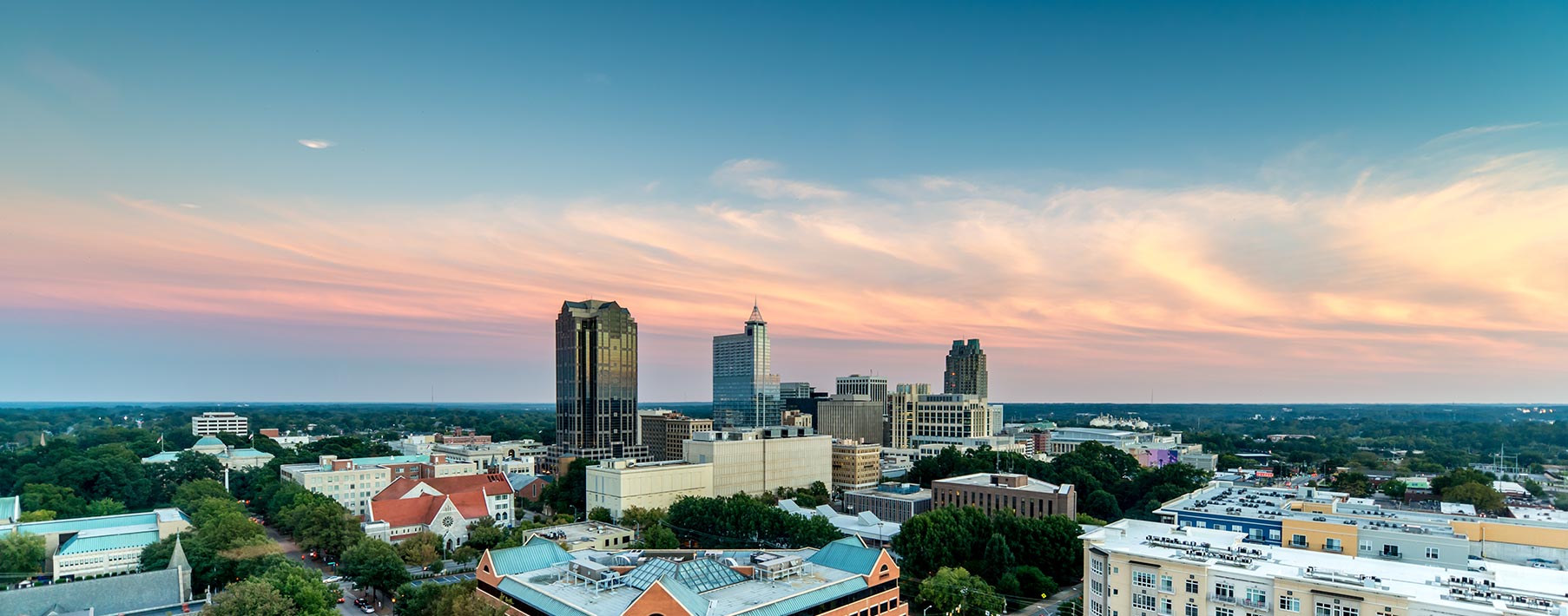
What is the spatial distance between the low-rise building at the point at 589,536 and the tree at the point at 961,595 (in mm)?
25151

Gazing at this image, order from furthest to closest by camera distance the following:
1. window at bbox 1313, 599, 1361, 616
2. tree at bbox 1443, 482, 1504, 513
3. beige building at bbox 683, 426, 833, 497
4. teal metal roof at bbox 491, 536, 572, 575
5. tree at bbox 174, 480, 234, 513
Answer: beige building at bbox 683, 426, 833, 497 → tree at bbox 174, 480, 234, 513 → tree at bbox 1443, 482, 1504, 513 → teal metal roof at bbox 491, 536, 572, 575 → window at bbox 1313, 599, 1361, 616

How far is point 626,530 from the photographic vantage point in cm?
6900

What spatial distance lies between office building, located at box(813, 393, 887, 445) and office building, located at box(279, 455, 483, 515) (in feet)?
237

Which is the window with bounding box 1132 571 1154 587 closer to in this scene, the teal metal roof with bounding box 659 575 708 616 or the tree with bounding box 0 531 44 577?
the teal metal roof with bounding box 659 575 708 616

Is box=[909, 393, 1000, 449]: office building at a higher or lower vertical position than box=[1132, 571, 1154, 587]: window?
lower

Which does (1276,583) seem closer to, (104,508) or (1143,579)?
(1143,579)

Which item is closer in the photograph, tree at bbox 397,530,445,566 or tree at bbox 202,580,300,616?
tree at bbox 202,580,300,616

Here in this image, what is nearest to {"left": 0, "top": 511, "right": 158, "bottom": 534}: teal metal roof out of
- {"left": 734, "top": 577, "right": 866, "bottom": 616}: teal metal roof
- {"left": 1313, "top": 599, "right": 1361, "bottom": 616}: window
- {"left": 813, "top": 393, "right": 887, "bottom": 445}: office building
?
{"left": 734, "top": 577, "right": 866, "bottom": 616}: teal metal roof

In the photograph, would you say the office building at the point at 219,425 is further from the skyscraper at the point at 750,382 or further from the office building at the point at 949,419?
the office building at the point at 949,419

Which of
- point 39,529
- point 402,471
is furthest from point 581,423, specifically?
point 39,529

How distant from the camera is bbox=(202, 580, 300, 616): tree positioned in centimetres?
4000

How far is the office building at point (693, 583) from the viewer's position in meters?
37.8

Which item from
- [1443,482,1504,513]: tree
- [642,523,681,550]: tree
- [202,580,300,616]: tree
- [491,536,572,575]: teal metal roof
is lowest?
[642,523,681,550]: tree

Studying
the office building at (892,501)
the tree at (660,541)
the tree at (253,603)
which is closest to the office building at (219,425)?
the office building at (892,501)
